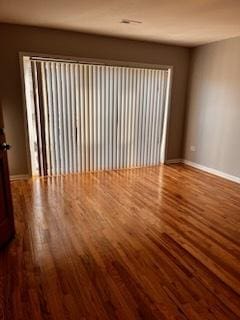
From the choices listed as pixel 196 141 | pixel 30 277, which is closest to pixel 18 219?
pixel 30 277

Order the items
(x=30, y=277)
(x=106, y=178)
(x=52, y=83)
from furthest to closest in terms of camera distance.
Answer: (x=106, y=178) < (x=52, y=83) < (x=30, y=277)

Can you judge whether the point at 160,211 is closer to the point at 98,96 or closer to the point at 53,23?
the point at 98,96

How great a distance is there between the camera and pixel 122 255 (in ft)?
7.52

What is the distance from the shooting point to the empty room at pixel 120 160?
1.90 m

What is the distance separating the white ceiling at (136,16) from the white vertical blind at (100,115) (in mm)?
743

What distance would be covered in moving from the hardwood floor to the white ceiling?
249 centimetres

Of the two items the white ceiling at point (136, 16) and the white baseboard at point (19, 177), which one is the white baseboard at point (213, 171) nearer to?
the white ceiling at point (136, 16)

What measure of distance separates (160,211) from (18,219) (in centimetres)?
179

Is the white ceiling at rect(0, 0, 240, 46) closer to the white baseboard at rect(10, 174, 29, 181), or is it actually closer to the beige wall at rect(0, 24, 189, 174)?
the beige wall at rect(0, 24, 189, 174)

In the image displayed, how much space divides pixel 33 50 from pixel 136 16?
6.00 feet

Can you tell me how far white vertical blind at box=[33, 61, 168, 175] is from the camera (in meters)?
4.38

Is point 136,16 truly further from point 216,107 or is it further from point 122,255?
point 122,255

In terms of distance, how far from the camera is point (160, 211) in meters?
3.23

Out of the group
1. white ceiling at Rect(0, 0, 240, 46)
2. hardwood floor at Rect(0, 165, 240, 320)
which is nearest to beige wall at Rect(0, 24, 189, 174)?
white ceiling at Rect(0, 0, 240, 46)
